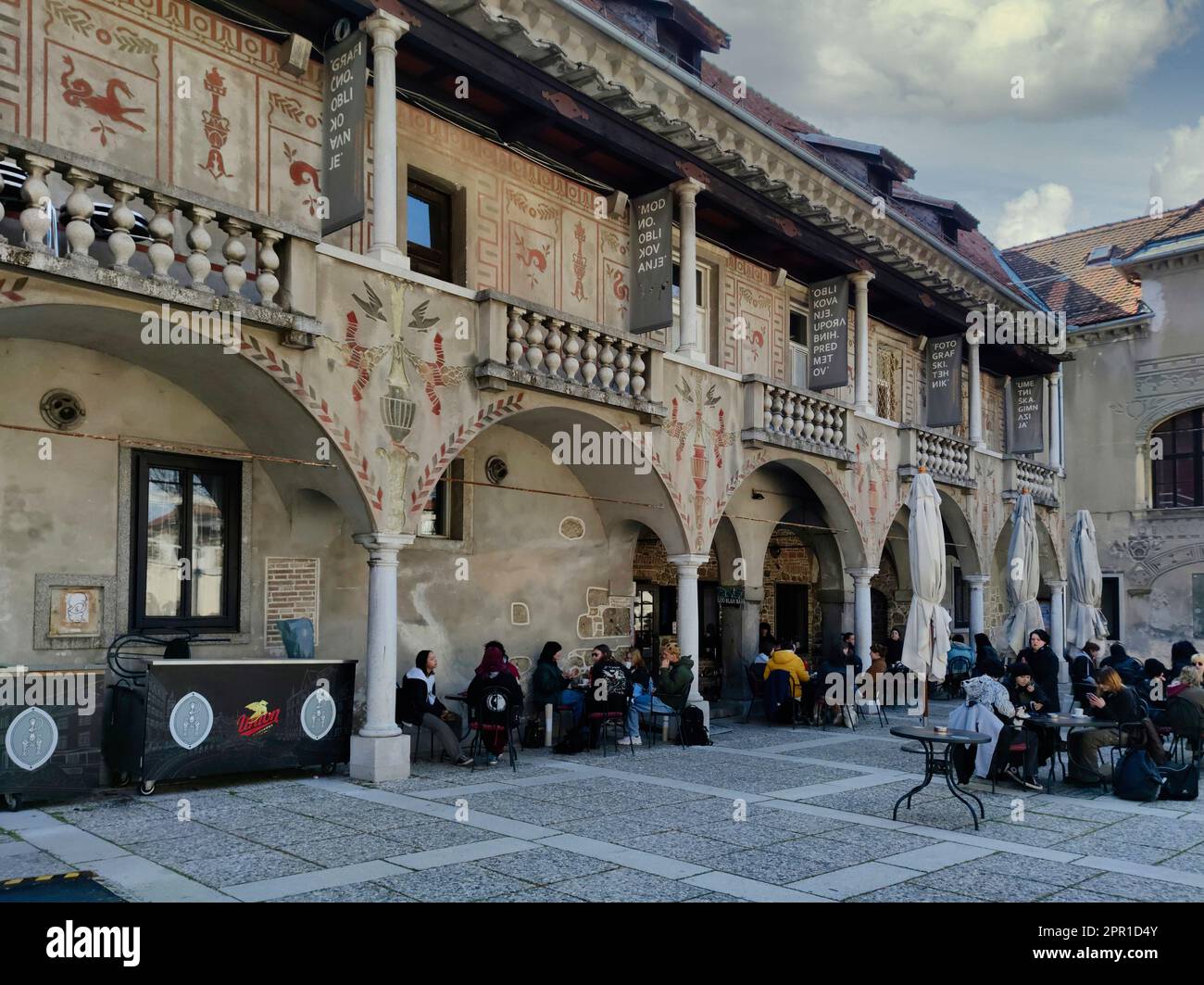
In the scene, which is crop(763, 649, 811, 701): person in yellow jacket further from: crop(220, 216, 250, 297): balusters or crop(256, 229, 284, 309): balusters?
Result: crop(220, 216, 250, 297): balusters

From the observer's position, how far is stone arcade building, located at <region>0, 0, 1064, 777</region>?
9.57 metres

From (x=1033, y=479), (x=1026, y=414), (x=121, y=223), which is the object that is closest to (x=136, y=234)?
(x=121, y=223)

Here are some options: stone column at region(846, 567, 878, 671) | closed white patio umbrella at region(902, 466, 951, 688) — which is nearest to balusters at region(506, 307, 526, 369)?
closed white patio umbrella at region(902, 466, 951, 688)

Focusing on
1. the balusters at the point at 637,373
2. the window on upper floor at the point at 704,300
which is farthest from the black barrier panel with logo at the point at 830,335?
the balusters at the point at 637,373

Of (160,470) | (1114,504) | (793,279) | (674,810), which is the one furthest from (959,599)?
(160,470)

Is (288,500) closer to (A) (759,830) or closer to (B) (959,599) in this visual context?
(A) (759,830)

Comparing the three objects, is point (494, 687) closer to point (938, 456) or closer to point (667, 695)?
point (667, 695)

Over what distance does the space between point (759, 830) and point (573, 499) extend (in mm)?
7519

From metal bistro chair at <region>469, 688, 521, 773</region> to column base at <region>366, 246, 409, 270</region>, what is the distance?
4502mm

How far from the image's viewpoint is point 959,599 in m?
25.9

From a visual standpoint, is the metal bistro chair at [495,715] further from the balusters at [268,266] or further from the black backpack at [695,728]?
the balusters at [268,266]

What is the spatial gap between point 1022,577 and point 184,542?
12800 mm

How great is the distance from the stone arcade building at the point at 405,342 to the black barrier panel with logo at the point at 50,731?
0.98 meters

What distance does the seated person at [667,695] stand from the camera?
45.3ft
